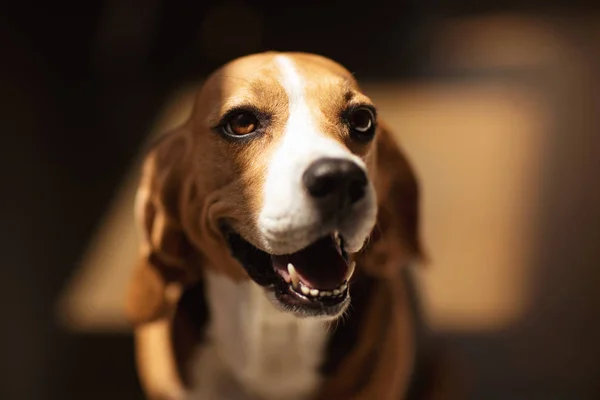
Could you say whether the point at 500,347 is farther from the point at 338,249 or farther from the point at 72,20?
the point at 72,20

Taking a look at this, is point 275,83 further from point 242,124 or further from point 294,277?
point 294,277

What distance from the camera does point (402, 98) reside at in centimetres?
248

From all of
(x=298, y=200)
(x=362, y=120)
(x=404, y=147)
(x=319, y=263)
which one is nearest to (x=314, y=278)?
(x=319, y=263)

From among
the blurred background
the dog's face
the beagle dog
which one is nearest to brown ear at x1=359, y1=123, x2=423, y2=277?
the beagle dog

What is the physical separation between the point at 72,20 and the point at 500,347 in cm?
174

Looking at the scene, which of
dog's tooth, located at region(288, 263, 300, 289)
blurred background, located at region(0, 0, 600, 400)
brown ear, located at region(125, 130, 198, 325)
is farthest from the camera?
blurred background, located at region(0, 0, 600, 400)

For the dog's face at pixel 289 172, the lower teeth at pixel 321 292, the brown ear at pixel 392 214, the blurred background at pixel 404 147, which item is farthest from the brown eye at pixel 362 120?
the blurred background at pixel 404 147

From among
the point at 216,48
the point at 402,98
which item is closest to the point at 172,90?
the point at 216,48

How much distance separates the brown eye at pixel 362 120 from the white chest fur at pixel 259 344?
0.32m

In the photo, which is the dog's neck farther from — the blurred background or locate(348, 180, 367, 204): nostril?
the blurred background

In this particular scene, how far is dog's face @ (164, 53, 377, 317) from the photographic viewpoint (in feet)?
3.11

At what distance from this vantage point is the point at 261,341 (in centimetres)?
127

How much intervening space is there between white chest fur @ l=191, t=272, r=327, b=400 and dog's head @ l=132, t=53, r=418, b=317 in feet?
0.25

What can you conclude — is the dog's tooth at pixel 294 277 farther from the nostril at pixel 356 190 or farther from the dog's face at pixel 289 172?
the nostril at pixel 356 190
